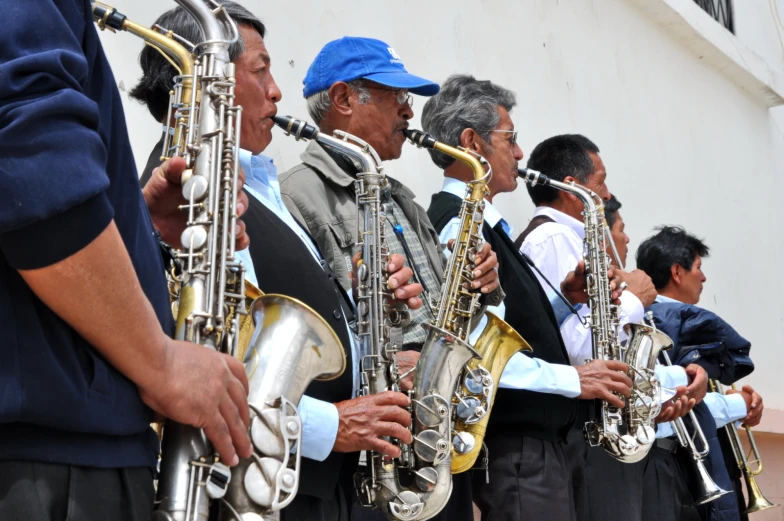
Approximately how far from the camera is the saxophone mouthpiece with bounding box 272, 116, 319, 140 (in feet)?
8.86

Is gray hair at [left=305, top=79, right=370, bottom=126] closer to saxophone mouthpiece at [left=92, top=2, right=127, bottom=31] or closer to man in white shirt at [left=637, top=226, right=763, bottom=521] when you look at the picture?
saxophone mouthpiece at [left=92, top=2, right=127, bottom=31]

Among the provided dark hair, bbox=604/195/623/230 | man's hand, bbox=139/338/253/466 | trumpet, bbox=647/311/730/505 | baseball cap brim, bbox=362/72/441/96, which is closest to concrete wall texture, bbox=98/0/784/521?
dark hair, bbox=604/195/623/230

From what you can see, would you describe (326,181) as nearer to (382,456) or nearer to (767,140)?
(382,456)

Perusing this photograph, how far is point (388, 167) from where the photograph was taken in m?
4.41

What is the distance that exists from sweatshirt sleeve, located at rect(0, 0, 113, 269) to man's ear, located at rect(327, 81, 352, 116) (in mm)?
1961

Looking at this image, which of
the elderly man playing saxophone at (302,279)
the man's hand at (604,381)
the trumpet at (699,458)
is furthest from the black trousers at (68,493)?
the trumpet at (699,458)

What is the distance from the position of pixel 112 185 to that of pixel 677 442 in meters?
3.65

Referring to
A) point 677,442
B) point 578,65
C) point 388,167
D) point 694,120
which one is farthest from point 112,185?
point 694,120

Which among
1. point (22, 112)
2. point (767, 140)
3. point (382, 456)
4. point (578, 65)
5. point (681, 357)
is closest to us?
point (22, 112)

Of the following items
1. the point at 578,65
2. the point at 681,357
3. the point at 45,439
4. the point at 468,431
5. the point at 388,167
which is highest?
the point at 578,65

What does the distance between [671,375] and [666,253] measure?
4.50ft

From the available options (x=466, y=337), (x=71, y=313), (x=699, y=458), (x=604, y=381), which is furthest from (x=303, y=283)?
(x=699, y=458)

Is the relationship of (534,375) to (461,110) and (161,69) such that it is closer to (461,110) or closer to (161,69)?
(461,110)

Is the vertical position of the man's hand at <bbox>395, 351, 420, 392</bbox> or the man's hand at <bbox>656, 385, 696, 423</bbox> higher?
the man's hand at <bbox>656, 385, 696, 423</bbox>
